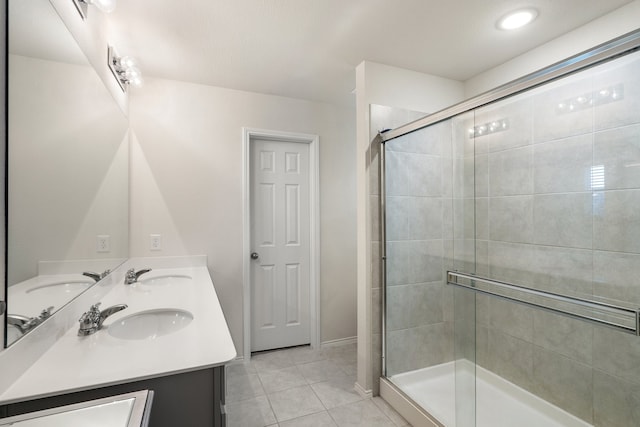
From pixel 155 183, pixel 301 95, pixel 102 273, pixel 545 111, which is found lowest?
pixel 102 273

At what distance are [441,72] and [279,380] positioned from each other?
2.69 metres

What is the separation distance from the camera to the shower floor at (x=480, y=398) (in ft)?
5.74

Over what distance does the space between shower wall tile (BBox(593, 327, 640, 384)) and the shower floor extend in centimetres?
39

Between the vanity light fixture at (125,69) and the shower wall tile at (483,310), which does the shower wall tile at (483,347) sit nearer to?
the shower wall tile at (483,310)

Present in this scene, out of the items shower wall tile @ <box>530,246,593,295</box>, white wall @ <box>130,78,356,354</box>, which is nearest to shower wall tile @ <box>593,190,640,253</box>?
shower wall tile @ <box>530,246,593,295</box>

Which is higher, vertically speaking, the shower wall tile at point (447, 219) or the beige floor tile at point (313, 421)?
A: the shower wall tile at point (447, 219)

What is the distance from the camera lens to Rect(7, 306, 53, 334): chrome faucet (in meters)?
0.83

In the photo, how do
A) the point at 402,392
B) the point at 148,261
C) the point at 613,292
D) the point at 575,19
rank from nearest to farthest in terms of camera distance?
the point at 613,292 < the point at 575,19 < the point at 402,392 < the point at 148,261

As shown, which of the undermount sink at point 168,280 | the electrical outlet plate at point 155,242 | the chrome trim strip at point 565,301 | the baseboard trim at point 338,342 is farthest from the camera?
the baseboard trim at point 338,342

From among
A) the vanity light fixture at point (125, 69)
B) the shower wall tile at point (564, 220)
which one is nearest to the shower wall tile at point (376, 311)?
the shower wall tile at point (564, 220)

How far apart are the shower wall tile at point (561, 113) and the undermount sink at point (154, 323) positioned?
84.0 inches

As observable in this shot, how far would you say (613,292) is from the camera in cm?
154

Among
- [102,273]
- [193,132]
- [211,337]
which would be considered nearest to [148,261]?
[102,273]

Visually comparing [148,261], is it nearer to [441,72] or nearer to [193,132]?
[193,132]
